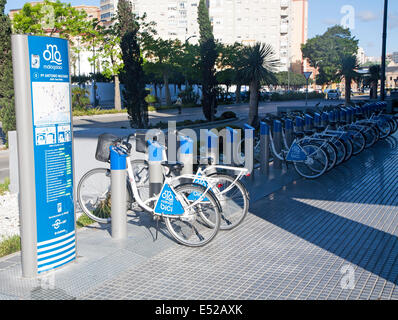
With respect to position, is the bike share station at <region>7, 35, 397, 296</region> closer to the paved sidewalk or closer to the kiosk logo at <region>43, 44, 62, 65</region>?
the kiosk logo at <region>43, 44, 62, 65</region>

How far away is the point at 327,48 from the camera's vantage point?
320 ft

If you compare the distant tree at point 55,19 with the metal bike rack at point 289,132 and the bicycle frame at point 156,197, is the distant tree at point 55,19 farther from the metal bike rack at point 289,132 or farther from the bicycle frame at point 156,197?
the bicycle frame at point 156,197

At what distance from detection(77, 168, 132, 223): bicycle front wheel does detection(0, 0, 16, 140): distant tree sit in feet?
30.7

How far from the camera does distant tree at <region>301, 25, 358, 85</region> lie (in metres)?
95.3

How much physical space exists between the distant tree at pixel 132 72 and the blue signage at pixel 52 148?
Result: 42.6 feet

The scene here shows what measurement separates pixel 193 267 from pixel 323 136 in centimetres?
698

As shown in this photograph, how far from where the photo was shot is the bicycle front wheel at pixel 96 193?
6.50 m

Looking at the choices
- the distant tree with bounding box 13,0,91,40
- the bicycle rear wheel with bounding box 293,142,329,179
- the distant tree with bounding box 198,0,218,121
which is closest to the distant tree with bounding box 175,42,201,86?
the distant tree with bounding box 13,0,91,40

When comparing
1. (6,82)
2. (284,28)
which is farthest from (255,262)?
(284,28)

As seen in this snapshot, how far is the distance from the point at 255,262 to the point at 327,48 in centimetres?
9836

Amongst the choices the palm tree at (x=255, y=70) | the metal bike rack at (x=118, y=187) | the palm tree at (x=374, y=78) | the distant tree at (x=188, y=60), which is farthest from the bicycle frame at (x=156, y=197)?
the palm tree at (x=374, y=78)
